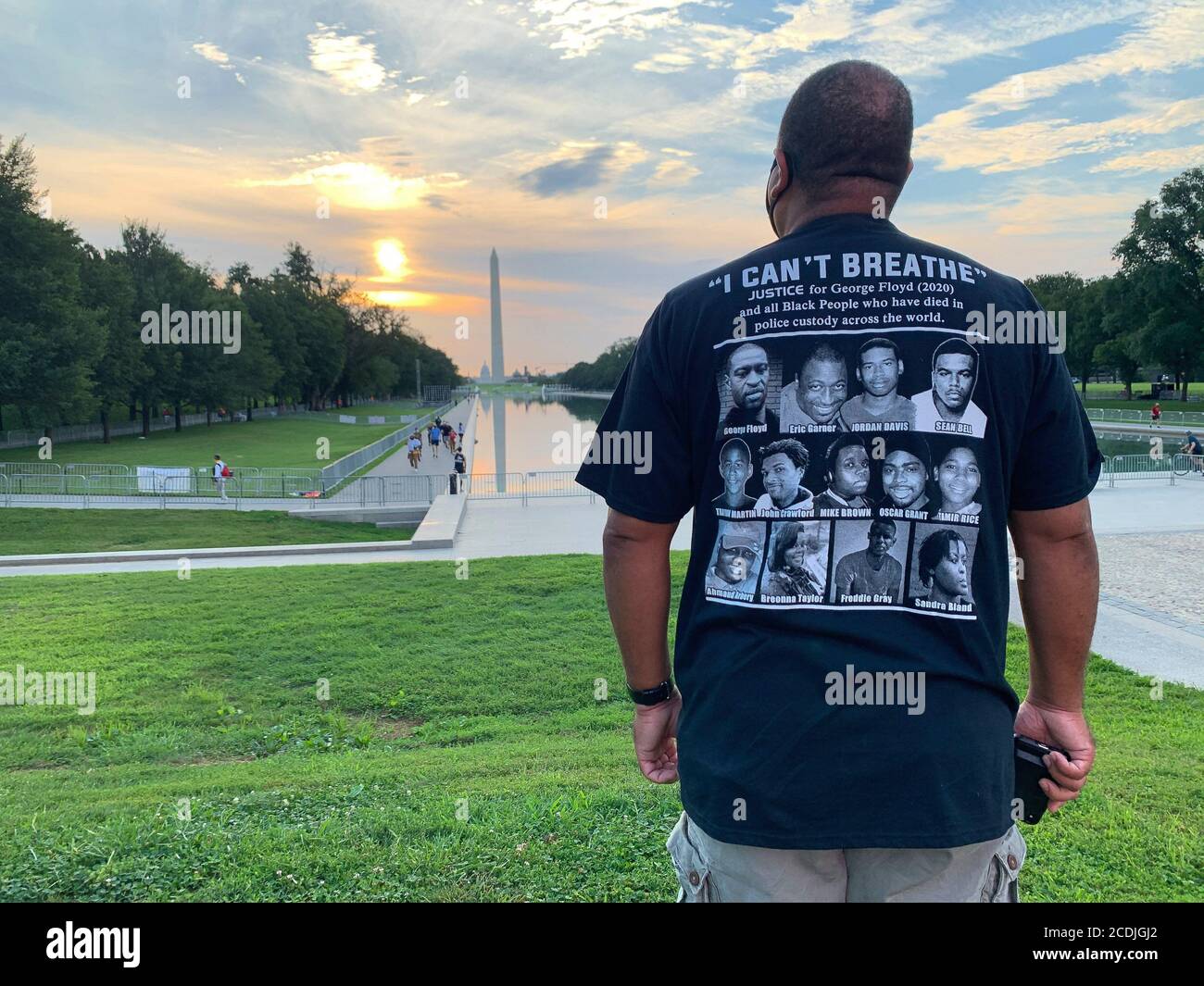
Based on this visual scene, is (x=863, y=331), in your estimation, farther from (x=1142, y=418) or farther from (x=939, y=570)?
(x=1142, y=418)

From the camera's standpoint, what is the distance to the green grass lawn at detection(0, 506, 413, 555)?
20812 mm

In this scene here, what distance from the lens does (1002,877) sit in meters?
1.99

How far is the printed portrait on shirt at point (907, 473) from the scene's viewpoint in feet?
6.12

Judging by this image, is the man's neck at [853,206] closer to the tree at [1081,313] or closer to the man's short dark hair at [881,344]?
the man's short dark hair at [881,344]

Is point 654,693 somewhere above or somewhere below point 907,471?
below


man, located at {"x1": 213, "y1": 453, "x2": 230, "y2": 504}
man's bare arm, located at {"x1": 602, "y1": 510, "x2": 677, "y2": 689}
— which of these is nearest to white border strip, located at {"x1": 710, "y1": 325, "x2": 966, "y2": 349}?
man's bare arm, located at {"x1": 602, "y1": 510, "x2": 677, "y2": 689}

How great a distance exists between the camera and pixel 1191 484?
2773 centimetres

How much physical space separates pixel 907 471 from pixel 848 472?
0.12 m

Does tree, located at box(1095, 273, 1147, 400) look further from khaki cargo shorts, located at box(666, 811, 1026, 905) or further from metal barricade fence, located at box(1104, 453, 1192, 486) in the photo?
khaki cargo shorts, located at box(666, 811, 1026, 905)

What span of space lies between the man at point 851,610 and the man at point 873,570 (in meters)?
0.03

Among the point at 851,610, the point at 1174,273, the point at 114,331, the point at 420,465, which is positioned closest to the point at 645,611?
the point at 851,610
